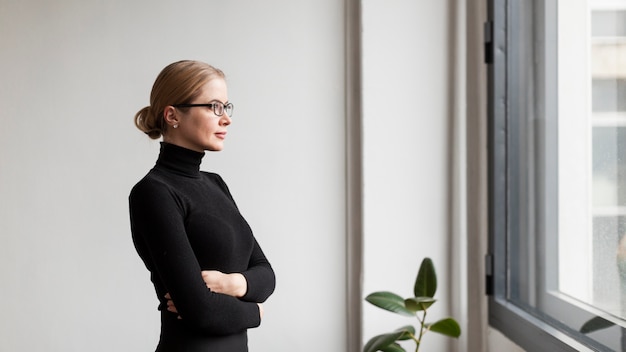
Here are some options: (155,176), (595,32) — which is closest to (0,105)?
(155,176)

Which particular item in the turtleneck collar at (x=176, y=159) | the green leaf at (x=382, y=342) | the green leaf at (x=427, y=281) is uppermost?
the turtleneck collar at (x=176, y=159)

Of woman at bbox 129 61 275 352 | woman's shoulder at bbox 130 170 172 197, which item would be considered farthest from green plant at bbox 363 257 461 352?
woman's shoulder at bbox 130 170 172 197

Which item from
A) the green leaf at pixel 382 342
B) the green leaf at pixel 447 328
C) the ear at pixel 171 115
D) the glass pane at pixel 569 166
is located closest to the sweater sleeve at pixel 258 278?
the ear at pixel 171 115

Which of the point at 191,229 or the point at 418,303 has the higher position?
the point at 191,229

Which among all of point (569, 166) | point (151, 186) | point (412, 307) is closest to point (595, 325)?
point (569, 166)

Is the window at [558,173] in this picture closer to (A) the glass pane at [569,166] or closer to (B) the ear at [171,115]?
(A) the glass pane at [569,166]

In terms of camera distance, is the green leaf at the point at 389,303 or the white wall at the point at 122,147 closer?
the green leaf at the point at 389,303

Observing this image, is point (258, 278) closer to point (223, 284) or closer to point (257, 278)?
point (257, 278)

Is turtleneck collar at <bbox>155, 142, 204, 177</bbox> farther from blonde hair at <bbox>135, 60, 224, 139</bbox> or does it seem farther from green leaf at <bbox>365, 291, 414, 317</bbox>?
green leaf at <bbox>365, 291, 414, 317</bbox>

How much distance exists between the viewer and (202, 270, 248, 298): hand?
168cm

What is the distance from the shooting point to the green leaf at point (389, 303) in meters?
2.45

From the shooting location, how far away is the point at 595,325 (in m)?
2.03

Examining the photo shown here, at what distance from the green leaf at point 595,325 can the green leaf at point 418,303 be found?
1.52 feet

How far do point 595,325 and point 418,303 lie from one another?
55 cm
